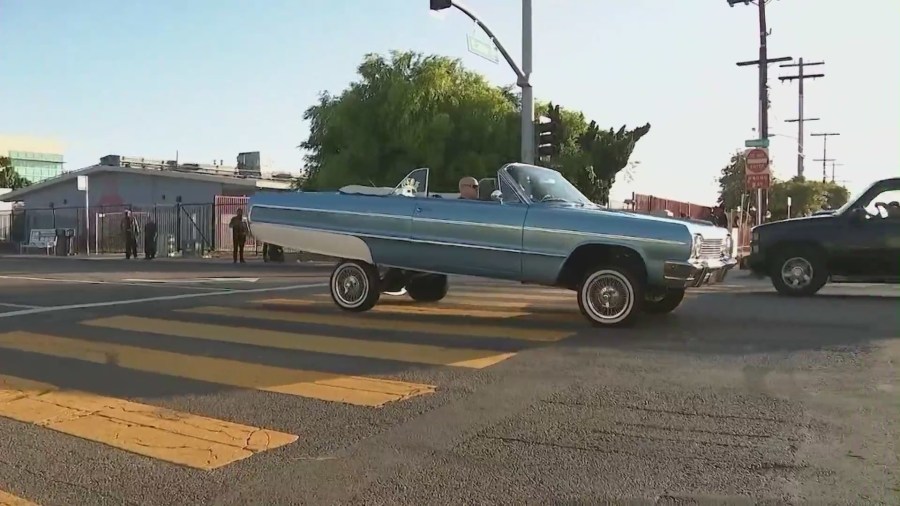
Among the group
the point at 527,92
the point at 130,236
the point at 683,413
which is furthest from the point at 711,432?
the point at 130,236

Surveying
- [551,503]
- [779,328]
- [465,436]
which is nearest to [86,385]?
[465,436]

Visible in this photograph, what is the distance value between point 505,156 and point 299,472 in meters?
28.7

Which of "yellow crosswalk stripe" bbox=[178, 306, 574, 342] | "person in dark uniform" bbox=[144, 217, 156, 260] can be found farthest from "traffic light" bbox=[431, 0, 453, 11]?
"person in dark uniform" bbox=[144, 217, 156, 260]

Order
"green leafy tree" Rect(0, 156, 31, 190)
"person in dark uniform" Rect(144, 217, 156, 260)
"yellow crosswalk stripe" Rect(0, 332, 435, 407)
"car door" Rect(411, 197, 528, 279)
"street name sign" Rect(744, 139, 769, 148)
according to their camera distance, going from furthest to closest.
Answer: "green leafy tree" Rect(0, 156, 31, 190), "person in dark uniform" Rect(144, 217, 156, 260), "street name sign" Rect(744, 139, 769, 148), "car door" Rect(411, 197, 528, 279), "yellow crosswalk stripe" Rect(0, 332, 435, 407)

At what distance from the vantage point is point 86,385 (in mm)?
6199

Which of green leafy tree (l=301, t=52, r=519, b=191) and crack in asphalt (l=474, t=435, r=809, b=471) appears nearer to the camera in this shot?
crack in asphalt (l=474, t=435, r=809, b=471)

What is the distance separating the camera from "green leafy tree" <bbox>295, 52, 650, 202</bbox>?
105 ft

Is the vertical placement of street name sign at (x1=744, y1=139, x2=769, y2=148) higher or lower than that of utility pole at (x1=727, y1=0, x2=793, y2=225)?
lower

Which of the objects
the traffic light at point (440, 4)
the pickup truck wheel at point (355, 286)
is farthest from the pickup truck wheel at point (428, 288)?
the traffic light at point (440, 4)

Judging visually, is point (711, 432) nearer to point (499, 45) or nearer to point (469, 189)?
point (469, 189)

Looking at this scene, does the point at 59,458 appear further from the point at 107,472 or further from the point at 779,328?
the point at 779,328

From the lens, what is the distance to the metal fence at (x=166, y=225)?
31.5m

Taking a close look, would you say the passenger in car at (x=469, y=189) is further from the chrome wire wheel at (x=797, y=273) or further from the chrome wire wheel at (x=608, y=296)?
the chrome wire wheel at (x=797, y=273)

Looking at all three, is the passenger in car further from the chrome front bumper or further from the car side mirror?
the car side mirror
